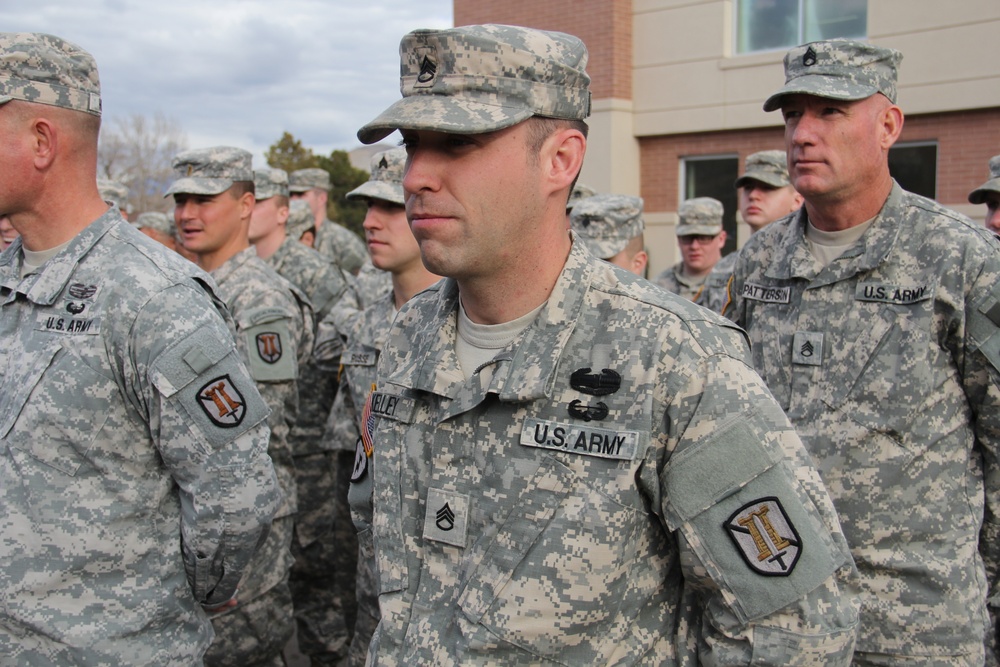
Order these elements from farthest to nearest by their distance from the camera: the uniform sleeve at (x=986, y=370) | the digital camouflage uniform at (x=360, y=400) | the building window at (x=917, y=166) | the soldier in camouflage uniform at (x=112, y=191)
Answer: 1. the building window at (x=917, y=166)
2. the soldier in camouflage uniform at (x=112, y=191)
3. the digital camouflage uniform at (x=360, y=400)
4. the uniform sleeve at (x=986, y=370)

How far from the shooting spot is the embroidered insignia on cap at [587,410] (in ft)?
6.10

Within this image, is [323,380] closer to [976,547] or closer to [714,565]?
[976,547]

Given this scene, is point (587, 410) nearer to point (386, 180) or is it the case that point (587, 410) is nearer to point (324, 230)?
point (386, 180)

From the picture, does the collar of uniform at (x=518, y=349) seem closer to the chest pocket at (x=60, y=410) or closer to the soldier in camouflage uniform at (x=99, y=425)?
the soldier in camouflage uniform at (x=99, y=425)

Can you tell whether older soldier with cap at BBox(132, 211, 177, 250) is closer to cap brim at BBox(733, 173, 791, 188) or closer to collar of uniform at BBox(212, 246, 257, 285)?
collar of uniform at BBox(212, 246, 257, 285)

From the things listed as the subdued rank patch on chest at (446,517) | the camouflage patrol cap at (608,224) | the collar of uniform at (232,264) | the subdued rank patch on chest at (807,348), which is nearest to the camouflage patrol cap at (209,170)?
the collar of uniform at (232,264)

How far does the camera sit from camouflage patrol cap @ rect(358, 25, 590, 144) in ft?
6.08

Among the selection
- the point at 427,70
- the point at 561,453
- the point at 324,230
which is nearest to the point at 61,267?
the point at 427,70

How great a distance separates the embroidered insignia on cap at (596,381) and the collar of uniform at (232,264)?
3313 mm

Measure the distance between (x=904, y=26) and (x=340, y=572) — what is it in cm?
982

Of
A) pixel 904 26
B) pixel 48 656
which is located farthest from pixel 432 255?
pixel 904 26

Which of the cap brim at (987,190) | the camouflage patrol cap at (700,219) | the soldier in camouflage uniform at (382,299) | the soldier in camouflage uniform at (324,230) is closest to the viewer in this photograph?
the soldier in camouflage uniform at (382,299)

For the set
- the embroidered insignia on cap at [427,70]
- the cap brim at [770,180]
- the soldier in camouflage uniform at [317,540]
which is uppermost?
the embroidered insignia on cap at [427,70]

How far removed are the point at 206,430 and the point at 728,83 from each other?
11600 mm
